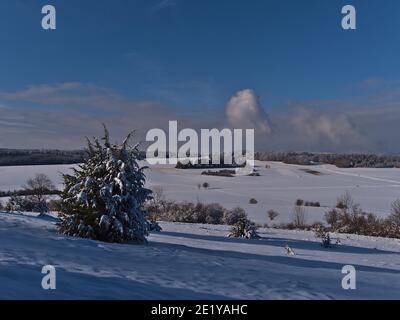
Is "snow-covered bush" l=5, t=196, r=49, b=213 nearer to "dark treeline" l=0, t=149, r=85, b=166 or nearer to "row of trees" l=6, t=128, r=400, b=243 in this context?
"row of trees" l=6, t=128, r=400, b=243

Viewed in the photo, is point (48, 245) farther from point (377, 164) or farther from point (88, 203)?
point (377, 164)

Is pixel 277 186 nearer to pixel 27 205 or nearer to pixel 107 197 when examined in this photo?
pixel 27 205

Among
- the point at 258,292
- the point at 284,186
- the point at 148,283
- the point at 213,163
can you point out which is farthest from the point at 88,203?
the point at 213,163

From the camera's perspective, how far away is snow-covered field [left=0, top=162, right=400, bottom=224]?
194 feet

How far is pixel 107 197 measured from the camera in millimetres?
12023

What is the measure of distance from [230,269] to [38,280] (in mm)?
3622

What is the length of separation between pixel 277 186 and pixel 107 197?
2837 inches

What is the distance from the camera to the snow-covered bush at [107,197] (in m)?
11.8

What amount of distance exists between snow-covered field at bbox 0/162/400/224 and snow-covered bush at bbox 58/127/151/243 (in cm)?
3380

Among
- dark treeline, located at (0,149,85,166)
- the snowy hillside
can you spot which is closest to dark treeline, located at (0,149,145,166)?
dark treeline, located at (0,149,85,166)

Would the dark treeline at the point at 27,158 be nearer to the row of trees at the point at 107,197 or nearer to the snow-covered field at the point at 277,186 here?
the snow-covered field at the point at 277,186

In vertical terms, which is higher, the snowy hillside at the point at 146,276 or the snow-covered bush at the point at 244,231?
the snowy hillside at the point at 146,276

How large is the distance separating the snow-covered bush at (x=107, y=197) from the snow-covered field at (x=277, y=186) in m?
33.8

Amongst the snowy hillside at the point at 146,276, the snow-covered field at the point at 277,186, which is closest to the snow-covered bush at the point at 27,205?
the snowy hillside at the point at 146,276
